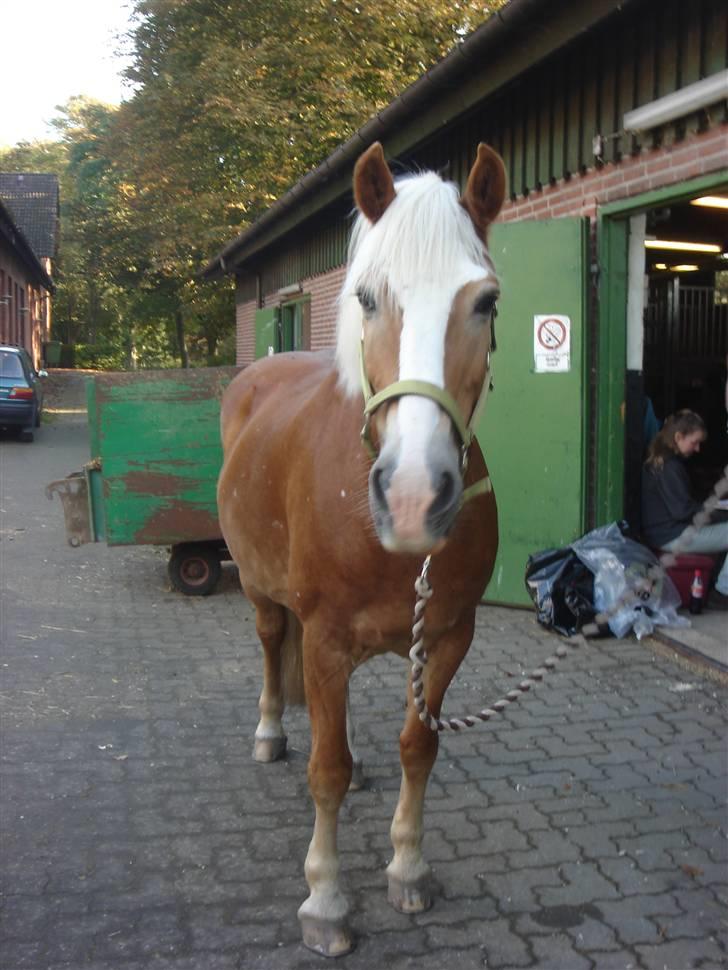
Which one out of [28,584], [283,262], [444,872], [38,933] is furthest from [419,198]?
[283,262]

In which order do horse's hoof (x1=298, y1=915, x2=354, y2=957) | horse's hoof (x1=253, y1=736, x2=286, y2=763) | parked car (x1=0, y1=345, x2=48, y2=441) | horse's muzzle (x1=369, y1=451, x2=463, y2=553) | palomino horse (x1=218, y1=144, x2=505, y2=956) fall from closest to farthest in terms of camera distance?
horse's muzzle (x1=369, y1=451, x2=463, y2=553)
palomino horse (x1=218, y1=144, x2=505, y2=956)
horse's hoof (x1=298, y1=915, x2=354, y2=957)
horse's hoof (x1=253, y1=736, x2=286, y2=763)
parked car (x1=0, y1=345, x2=48, y2=441)

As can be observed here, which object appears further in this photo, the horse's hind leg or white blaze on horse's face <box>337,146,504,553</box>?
the horse's hind leg

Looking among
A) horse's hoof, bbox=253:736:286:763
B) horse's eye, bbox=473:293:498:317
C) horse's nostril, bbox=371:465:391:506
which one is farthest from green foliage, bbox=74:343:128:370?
horse's nostril, bbox=371:465:391:506

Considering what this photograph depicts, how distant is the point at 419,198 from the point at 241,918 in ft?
7.17

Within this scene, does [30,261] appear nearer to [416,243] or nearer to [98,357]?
[98,357]

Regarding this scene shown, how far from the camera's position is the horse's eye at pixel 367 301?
2.35m

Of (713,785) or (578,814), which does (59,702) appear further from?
(713,785)

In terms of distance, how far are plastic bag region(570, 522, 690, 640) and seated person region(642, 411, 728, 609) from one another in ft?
1.06

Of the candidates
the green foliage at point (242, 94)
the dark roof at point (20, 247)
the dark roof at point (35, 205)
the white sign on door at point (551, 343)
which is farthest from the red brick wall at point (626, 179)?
the dark roof at point (35, 205)

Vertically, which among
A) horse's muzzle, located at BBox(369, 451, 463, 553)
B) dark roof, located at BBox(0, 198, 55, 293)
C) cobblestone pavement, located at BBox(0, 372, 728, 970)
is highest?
dark roof, located at BBox(0, 198, 55, 293)

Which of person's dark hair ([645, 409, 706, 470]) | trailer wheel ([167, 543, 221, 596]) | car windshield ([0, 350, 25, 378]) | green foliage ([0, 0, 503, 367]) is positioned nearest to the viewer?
person's dark hair ([645, 409, 706, 470])

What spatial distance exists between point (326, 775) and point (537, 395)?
13.4ft

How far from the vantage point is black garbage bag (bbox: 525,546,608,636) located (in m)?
5.91

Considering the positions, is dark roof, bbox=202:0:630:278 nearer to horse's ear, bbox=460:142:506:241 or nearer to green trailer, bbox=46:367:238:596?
green trailer, bbox=46:367:238:596
